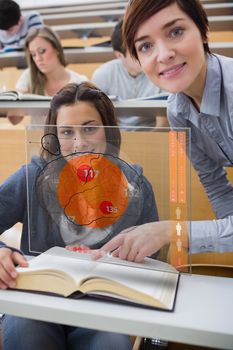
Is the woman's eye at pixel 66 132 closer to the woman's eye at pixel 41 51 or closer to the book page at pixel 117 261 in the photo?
the book page at pixel 117 261

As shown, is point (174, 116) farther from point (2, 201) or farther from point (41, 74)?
point (41, 74)

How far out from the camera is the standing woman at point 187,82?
71 cm

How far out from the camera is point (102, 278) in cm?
64

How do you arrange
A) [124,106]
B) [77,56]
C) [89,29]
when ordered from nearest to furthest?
[124,106]
[77,56]
[89,29]

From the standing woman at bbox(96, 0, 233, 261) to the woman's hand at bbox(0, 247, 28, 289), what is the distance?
0.57 feet

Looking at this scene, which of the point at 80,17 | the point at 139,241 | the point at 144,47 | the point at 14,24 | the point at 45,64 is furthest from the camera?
the point at 80,17

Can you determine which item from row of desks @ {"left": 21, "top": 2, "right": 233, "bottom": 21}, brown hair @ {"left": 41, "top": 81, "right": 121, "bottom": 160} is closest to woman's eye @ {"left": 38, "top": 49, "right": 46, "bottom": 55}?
brown hair @ {"left": 41, "top": 81, "right": 121, "bottom": 160}

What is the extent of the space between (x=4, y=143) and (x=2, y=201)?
601mm

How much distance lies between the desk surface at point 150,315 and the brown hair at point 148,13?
53 centimetres

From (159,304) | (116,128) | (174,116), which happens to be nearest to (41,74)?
(174,116)

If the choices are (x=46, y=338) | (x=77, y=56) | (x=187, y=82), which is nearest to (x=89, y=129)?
(x=187, y=82)

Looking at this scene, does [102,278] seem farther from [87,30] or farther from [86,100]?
[87,30]

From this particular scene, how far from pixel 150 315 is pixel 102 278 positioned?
105 millimetres

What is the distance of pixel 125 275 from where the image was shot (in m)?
0.69
